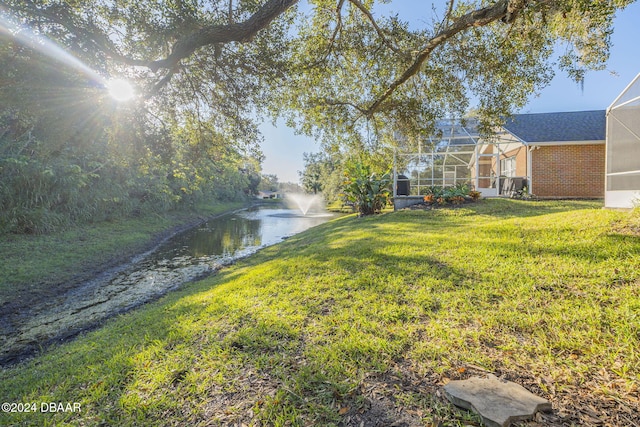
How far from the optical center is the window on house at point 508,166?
16789 mm

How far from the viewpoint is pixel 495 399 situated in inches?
74.2

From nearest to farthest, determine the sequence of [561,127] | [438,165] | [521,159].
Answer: [561,127] < [521,159] < [438,165]

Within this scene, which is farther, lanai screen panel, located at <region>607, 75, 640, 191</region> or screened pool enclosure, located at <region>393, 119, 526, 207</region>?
screened pool enclosure, located at <region>393, 119, 526, 207</region>

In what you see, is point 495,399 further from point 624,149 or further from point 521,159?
point 521,159

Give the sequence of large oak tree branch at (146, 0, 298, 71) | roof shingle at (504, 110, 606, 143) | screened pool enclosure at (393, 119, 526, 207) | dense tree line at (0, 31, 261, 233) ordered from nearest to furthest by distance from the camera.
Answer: dense tree line at (0, 31, 261, 233)
large oak tree branch at (146, 0, 298, 71)
roof shingle at (504, 110, 606, 143)
screened pool enclosure at (393, 119, 526, 207)

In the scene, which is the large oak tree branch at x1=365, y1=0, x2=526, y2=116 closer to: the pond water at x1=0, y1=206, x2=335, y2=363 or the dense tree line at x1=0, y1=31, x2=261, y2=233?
the dense tree line at x1=0, y1=31, x2=261, y2=233

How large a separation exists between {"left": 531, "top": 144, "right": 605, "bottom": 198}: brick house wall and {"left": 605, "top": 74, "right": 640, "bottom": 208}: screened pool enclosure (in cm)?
820

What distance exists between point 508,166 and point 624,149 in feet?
40.5

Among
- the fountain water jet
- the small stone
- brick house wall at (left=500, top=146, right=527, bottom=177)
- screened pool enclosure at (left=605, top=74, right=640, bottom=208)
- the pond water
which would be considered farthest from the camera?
the fountain water jet

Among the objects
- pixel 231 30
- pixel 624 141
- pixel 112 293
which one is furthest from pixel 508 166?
pixel 112 293

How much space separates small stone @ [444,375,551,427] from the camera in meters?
1.74

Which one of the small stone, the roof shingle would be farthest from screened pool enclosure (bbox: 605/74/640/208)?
the roof shingle

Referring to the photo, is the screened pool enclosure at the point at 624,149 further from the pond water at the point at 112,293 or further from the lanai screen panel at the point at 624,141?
the pond water at the point at 112,293

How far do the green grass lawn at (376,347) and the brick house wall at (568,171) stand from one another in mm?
10977
